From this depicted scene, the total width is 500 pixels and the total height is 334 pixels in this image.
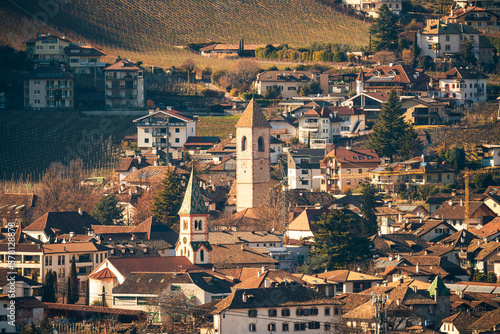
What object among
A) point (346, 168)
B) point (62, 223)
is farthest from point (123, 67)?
point (62, 223)

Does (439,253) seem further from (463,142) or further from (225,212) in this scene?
(463,142)

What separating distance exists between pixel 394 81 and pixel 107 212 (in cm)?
4077

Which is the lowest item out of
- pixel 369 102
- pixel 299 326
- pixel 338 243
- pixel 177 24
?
pixel 299 326

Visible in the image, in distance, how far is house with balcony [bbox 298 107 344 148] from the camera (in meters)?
120

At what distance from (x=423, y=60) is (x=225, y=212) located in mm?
41174

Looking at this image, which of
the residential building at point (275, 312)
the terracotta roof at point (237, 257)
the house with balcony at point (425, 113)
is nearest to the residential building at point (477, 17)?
the house with balcony at point (425, 113)

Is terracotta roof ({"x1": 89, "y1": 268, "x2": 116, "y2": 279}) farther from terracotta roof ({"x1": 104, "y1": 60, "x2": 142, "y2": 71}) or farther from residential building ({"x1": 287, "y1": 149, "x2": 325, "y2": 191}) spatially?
terracotta roof ({"x1": 104, "y1": 60, "x2": 142, "y2": 71})

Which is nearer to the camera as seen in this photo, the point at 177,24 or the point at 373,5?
the point at 373,5

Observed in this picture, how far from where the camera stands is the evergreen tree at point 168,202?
97375 mm

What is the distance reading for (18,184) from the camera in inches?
4353

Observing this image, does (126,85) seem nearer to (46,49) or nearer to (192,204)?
(46,49)

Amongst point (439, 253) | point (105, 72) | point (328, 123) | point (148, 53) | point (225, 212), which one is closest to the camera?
point (439, 253)

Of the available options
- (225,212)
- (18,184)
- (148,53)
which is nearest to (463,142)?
(225,212)

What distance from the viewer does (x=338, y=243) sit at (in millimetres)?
83812
